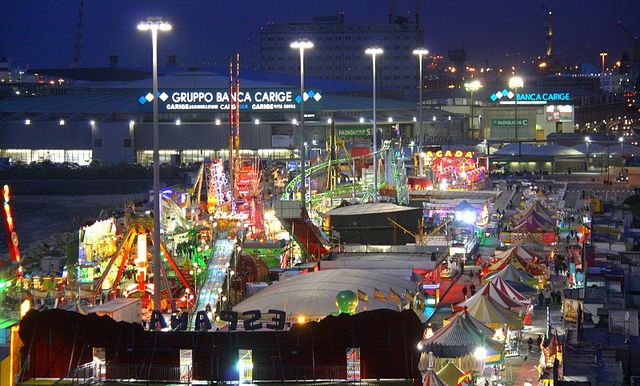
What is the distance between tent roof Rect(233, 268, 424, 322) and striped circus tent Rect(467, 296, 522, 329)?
1426 mm

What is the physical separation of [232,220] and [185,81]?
7772 cm

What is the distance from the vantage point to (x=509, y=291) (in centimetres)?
2891

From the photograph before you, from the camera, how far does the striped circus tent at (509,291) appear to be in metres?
28.7

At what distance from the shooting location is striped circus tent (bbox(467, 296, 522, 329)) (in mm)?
26375

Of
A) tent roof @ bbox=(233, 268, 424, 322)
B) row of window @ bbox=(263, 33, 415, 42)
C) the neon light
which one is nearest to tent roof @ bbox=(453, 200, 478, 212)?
the neon light

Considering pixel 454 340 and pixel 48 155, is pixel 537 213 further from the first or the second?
pixel 48 155

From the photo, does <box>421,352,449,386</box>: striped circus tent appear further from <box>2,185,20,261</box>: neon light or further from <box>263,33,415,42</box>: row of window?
<box>263,33,415,42</box>: row of window

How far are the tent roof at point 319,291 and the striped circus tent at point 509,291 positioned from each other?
9.21 feet

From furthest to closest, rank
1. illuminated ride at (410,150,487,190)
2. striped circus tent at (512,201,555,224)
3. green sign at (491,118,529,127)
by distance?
green sign at (491,118,529,127), illuminated ride at (410,150,487,190), striped circus tent at (512,201,555,224)

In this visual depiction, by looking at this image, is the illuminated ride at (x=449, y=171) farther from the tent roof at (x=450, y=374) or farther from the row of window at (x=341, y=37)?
the row of window at (x=341, y=37)

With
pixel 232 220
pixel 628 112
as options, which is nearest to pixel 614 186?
pixel 232 220

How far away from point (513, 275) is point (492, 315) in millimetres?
5506

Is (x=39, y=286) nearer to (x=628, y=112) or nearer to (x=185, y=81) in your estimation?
(x=185, y=81)

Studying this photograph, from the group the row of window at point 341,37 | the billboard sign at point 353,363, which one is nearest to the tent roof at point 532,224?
the billboard sign at point 353,363
